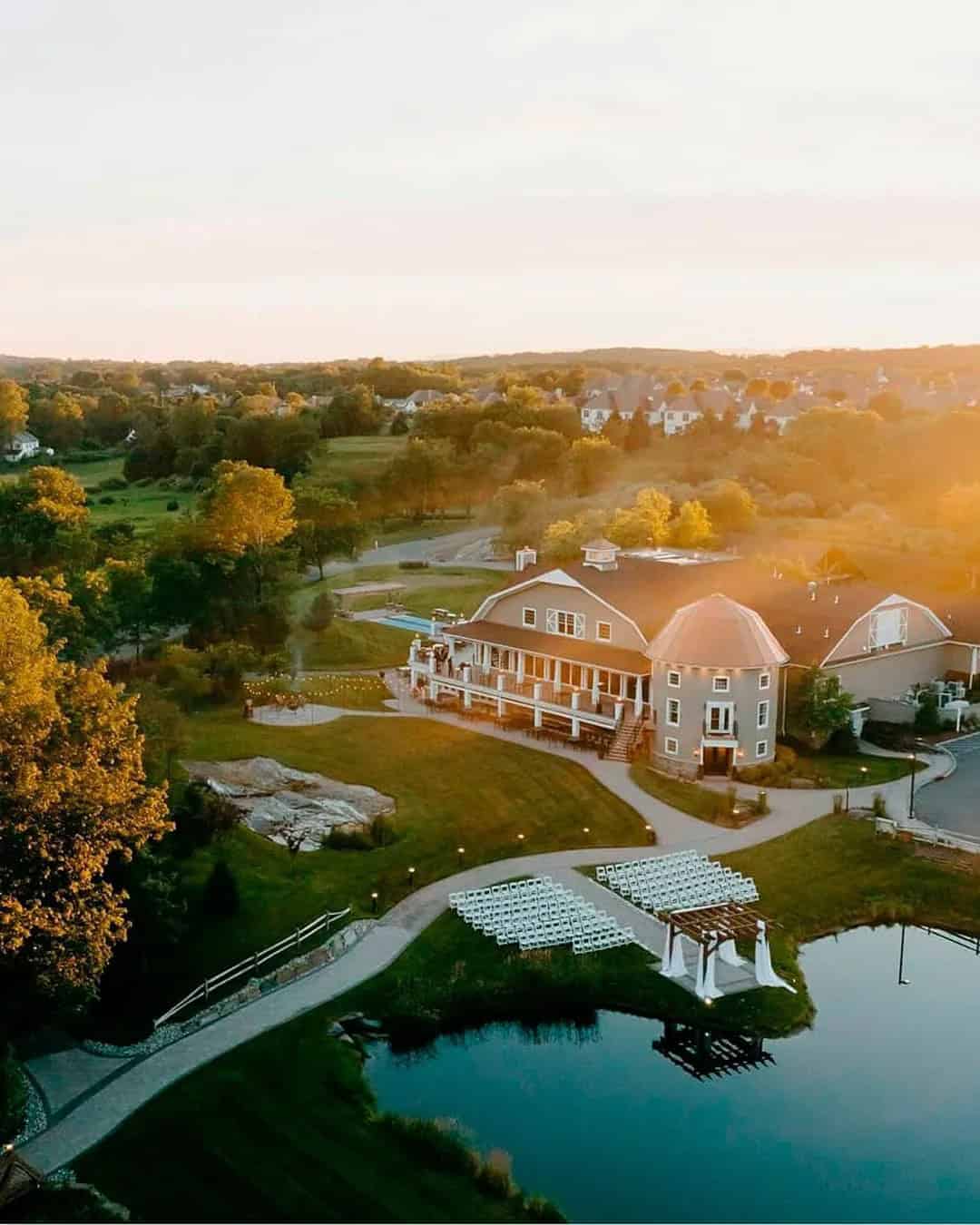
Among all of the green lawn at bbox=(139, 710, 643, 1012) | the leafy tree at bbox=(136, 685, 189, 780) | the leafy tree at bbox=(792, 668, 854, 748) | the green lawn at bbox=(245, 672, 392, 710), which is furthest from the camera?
the green lawn at bbox=(245, 672, 392, 710)

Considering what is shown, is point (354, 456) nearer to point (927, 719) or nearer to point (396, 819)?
point (927, 719)

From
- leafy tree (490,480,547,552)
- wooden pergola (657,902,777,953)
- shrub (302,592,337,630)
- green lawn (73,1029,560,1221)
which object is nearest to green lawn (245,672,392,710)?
shrub (302,592,337,630)

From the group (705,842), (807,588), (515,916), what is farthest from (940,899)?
(807,588)

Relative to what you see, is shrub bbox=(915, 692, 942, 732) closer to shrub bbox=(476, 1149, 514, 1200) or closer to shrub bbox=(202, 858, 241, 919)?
shrub bbox=(202, 858, 241, 919)

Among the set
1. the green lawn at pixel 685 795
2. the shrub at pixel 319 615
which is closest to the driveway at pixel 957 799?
the green lawn at pixel 685 795

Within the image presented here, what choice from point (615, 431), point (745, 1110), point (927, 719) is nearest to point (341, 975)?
point (745, 1110)

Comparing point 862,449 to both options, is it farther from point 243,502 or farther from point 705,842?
point 705,842
